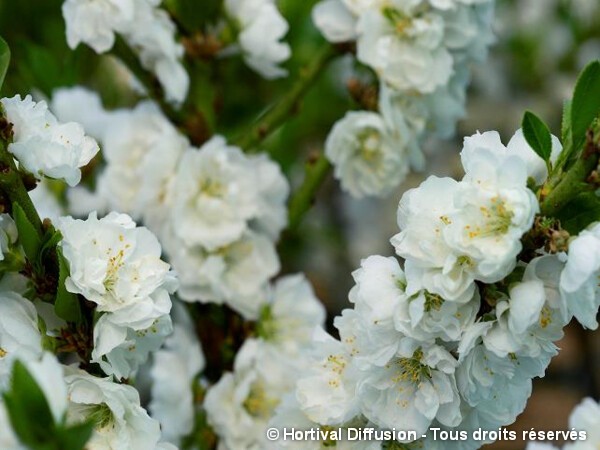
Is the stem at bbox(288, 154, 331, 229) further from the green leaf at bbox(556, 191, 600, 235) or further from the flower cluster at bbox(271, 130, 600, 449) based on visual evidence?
the green leaf at bbox(556, 191, 600, 235)

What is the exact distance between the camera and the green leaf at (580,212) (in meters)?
0.75

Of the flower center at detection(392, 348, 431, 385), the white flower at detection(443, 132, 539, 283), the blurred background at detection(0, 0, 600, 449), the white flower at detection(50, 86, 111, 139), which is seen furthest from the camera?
the blurred background at detection(0, 0, 600, 449)

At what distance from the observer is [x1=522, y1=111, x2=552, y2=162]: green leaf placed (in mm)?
761

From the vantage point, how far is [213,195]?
1.21m

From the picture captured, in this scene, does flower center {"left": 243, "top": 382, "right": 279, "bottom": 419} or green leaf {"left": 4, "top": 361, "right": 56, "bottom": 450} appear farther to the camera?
flower center {"left": 243, "top": 382, "right": 279, "bottom": 419}

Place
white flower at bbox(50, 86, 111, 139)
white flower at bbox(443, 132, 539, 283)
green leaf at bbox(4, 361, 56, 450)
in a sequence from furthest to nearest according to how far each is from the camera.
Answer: white flower at bbox(50, 86, 111, 139)
white flower at bbox(443, 132, 539, 283)
green leaf at bbox(4, 361, 56, 450)

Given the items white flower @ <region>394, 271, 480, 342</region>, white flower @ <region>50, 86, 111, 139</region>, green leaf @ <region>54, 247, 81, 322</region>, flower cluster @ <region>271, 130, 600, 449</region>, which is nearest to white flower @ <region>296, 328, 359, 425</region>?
flower cluster @ <region>271, 130, 600, 449</region>

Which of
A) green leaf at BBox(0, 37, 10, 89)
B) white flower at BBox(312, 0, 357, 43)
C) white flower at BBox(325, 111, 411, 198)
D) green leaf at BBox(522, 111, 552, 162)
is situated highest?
green leaf at BBox(0, 37, 10, 89)

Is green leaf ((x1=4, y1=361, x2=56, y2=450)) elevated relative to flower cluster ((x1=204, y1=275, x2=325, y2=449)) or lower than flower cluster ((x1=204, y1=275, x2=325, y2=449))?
elevated

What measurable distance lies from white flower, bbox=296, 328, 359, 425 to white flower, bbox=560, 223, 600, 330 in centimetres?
23

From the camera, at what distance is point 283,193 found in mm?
1257

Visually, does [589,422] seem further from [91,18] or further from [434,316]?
[91,18]

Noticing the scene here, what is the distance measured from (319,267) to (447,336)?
50.7 inches

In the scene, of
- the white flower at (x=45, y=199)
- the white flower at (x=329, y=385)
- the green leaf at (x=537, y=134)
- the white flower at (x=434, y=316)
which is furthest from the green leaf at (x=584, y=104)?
the white flower at (x=45, y=199)
